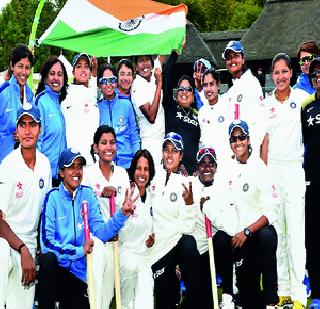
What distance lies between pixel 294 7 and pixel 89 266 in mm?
47864

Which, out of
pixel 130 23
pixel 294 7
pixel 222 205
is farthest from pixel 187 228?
pixel 294 7

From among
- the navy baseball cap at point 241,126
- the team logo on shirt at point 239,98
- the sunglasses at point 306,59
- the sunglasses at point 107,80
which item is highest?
the sunglasses at point 306,59

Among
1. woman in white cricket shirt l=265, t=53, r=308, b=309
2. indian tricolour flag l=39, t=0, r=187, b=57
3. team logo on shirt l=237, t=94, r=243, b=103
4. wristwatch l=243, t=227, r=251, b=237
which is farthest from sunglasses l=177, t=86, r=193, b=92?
wristwatch l=243, t=227, r=251, b=237

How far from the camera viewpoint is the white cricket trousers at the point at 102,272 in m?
6.44

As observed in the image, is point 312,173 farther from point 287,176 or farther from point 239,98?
point 239,98

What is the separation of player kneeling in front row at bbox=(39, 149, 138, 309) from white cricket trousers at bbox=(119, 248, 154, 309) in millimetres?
529

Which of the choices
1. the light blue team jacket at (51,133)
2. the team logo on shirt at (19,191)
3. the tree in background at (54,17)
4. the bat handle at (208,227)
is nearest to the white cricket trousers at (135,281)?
the bat handle at (208,227)

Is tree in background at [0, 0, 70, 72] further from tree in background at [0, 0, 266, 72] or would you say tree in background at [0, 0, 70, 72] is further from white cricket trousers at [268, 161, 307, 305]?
white cricket trousers at [268, 161, 307, 305]

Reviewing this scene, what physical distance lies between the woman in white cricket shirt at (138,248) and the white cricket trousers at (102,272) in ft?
0.72

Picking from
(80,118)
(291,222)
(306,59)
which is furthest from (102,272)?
(306,59)

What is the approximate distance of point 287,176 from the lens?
7.77m

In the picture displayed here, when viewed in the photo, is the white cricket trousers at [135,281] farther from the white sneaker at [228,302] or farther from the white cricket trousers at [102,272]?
the white sneaker at [228,302]

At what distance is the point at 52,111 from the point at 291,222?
3130 millimetres

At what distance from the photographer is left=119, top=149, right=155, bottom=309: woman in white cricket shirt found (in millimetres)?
6891
